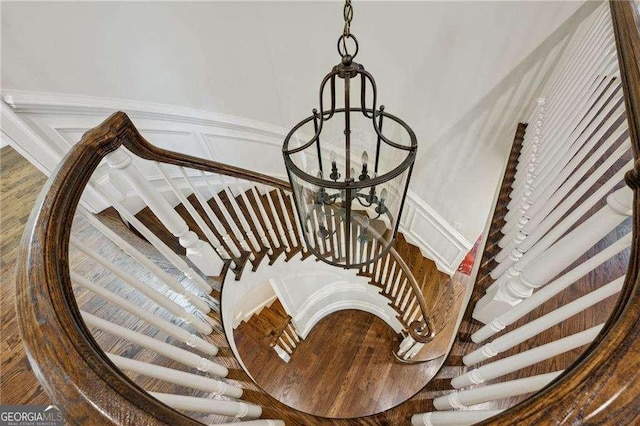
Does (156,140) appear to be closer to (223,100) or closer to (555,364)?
(223,100)

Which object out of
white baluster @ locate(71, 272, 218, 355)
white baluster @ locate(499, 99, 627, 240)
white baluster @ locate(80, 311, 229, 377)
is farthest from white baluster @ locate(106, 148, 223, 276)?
white baluster @ locate(499, 99, 627, 240)

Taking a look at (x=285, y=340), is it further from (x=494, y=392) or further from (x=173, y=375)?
(x=494, y=392)

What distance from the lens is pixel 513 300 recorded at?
103cm

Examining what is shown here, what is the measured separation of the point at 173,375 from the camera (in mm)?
838

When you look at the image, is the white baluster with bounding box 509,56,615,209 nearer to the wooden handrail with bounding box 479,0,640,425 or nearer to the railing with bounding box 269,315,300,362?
the wooden handrail with bounding box 479,0,640,425

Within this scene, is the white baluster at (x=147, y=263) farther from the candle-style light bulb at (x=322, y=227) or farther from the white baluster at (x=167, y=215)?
the candle-style light bulb at (x=322, y=227)

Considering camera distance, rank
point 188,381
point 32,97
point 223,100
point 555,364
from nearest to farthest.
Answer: point 188,381
point 555,364
point 32,97
point 223,100

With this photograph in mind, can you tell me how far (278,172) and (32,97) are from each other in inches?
81.1

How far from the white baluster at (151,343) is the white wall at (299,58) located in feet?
5.99

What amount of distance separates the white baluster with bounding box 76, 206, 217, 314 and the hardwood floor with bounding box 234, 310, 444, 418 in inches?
79.7

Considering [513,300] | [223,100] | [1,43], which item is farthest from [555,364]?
[1,43]

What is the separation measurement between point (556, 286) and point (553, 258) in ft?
0.48

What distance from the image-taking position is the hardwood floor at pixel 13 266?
1382 millimetres

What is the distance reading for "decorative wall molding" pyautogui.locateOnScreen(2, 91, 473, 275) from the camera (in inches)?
70.7
